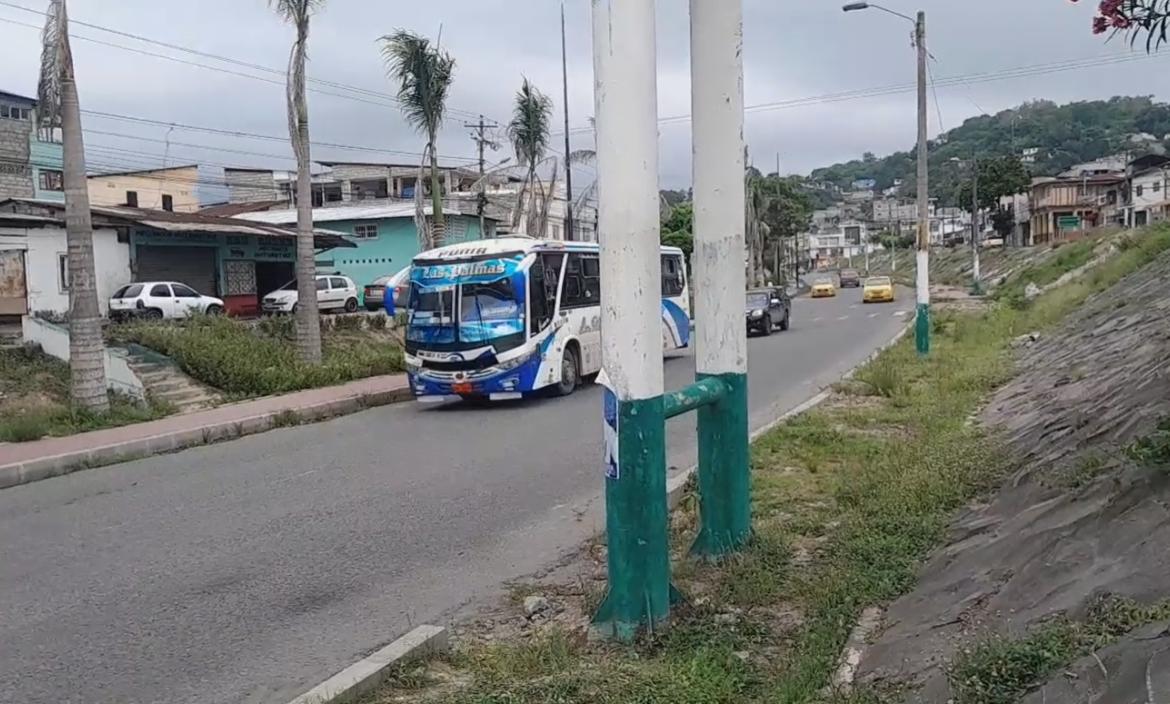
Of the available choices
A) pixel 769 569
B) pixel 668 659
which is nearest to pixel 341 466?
pixel 769 569

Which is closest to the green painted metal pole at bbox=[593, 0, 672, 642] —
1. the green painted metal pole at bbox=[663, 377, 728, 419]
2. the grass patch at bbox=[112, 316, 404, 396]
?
the green painted metal pole at bbox=[663, 377, 728, 419]

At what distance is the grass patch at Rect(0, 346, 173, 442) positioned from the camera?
543 inches

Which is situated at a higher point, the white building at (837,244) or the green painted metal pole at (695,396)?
the white building at (837,244)

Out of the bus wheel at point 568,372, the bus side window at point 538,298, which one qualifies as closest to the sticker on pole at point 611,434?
the bus side window at point 538,298

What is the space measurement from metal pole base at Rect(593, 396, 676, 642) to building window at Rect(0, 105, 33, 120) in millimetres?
46439

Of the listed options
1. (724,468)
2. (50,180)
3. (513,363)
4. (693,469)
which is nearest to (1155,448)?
(724,468)

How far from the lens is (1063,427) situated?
25.9ft

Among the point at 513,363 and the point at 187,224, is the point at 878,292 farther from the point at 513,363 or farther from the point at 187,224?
the point at 513,363

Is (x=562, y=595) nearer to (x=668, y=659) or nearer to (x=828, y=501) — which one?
(x=668, y=659)

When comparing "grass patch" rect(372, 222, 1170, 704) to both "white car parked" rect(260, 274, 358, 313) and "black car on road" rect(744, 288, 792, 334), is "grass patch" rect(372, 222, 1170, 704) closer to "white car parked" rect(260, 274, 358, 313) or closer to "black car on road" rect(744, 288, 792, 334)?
"black car on road" rect(744, 288, 792, 334)

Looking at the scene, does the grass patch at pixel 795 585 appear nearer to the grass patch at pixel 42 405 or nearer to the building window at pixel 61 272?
the grass patch at pixel 42 405

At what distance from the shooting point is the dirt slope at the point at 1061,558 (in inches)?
127

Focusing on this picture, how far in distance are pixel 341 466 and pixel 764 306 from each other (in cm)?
2209

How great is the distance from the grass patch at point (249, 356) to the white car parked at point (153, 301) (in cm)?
667
